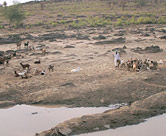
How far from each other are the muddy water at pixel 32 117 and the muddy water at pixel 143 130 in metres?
1.53

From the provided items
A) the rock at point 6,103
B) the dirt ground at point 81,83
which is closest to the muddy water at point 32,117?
the rock at point 6,103

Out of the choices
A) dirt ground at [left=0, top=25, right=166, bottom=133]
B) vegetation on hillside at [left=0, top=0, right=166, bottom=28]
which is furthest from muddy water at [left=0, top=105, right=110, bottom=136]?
vegetation on hillside at [left=0, top=0, right=166, bottom=28]

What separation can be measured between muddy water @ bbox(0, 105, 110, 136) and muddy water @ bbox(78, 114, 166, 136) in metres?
1.53

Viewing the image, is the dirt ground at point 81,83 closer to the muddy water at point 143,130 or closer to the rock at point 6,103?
the rock at point 6,103

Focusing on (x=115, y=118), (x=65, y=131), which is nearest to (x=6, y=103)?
(x=65, y=131)

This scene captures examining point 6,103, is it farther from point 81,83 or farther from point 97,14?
point 97,14

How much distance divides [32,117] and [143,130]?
11.7 feet

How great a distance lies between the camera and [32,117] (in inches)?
390

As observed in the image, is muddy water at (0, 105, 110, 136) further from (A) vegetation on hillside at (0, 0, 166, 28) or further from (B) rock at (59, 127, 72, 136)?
(A) vegetation on hillside at (0, 0, 166, 28)

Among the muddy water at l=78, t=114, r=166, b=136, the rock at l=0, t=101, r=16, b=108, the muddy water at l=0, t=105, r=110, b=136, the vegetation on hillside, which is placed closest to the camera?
the muddy water at l=78, t=114, r=166, b=136

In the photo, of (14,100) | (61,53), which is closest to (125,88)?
(14,100)

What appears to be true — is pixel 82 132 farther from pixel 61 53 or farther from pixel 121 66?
pixel 61 53

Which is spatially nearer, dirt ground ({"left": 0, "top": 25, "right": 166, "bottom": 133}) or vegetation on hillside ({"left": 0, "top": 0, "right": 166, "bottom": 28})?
dirt ground ({"left": 0, "top": 25, "right": 166, "bottom": 133})

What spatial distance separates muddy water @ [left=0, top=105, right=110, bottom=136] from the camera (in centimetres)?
901
